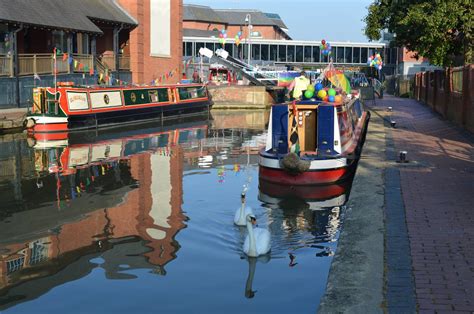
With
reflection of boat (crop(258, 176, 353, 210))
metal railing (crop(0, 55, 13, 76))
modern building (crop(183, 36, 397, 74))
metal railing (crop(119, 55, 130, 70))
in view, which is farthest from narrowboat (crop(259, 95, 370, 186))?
modern building (crop(183, 36, 397, 74))

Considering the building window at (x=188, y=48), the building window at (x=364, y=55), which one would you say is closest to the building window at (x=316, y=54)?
the building window at (x=364, y=55)

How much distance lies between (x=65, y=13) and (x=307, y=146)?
22672mm

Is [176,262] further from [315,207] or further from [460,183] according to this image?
[460,183]

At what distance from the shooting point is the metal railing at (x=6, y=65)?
27344 mm

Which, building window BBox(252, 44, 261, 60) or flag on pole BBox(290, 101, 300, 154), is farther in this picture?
building window BBox(252, 44, 261, 60)

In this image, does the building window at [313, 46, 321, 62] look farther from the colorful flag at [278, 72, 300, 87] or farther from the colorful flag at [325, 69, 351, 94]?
the colorful flag at [325, 69, 351, 94]

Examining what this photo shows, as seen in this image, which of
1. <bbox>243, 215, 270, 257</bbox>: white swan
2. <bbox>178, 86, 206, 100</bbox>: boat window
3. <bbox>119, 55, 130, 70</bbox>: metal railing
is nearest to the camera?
<bbox>243, 215, 270, 257</bbox>: white swan

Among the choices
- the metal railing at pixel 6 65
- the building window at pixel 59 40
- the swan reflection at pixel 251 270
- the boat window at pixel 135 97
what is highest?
the building window at pixel 59 40

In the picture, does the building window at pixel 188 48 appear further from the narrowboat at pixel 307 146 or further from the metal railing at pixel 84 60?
the narrowboat at pixel 307 146

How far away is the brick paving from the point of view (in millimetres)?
6062

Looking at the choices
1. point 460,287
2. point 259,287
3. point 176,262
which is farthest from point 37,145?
point 460,287

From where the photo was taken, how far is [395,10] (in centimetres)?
2822

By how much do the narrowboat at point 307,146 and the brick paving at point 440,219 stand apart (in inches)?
59.2

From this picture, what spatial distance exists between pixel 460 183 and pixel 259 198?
389 cm
